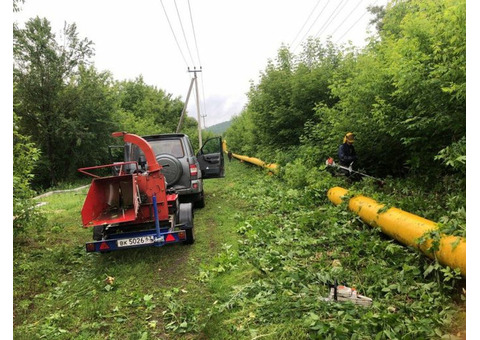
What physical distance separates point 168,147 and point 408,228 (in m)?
6.08

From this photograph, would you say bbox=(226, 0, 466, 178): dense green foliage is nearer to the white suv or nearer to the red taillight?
the red taillight

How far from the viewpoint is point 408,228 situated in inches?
163

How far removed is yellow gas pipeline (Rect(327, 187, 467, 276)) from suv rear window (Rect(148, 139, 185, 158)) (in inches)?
168

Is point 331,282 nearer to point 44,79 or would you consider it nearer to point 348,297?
point 348,297

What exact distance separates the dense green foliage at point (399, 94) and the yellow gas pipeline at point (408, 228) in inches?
40.6

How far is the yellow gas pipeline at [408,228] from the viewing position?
3.21m

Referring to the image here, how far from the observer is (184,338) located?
316 centimetres

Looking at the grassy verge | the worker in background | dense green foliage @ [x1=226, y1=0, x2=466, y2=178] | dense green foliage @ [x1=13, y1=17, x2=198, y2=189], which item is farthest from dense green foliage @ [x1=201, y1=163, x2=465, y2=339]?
dense green foliage @ [x1=13, y1=17, x2=198, y2=189]

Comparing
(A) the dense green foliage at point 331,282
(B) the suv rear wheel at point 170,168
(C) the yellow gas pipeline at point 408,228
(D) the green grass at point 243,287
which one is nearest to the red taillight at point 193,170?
(B) the suv rear wheel at point 170,168

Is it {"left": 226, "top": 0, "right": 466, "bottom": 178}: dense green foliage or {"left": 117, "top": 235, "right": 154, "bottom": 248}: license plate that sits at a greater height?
{"left": 226, "top": 0, "right": 466, "bottom": 178}: dense green foliage

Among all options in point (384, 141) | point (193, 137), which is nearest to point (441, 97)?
point (384, 141)

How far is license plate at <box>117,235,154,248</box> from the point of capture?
4844 mm

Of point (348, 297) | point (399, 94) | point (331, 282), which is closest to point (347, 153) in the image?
point (399, 94)

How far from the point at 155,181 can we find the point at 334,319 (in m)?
3.61
